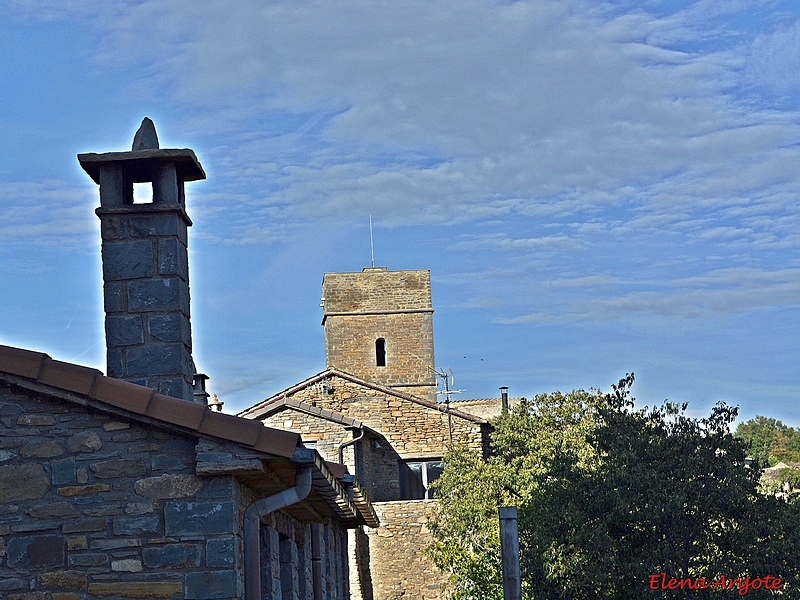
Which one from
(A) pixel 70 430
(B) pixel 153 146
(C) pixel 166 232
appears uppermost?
(B) pixel 153 146

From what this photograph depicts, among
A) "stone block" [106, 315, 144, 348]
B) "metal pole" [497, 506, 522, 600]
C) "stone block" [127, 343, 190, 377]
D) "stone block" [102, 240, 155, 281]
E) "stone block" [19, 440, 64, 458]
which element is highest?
"stone block" [102, 240, 155, 281]

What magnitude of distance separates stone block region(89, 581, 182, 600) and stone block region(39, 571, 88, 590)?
7 cm

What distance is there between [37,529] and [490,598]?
1631cm

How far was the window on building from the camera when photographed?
3266 centimetres

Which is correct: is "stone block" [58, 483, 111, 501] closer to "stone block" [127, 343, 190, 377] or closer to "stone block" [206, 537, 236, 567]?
"stone block" [206, 537, 236, 567]

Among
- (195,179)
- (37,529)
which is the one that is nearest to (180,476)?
(37,529)

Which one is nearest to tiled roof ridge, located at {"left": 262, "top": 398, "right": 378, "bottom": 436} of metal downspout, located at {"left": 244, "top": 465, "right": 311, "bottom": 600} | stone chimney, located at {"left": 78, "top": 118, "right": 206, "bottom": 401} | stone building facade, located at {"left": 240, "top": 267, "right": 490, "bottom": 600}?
stone building facade, located at {"left": 240, "top": 267, "right": 490, "bottom": 600}

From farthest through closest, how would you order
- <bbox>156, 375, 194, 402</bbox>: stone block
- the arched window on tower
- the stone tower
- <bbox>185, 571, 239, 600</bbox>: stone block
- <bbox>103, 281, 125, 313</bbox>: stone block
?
the arched window on tower, the stone tower, <bbox>103, 281, 125, 313</bbox>: stone block, <bbox>156, 375, 194, 402</bbox>: stone block, <bbox>185, 571, 239, 600</bbox>: stone block

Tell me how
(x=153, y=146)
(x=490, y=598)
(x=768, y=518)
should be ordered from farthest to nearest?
(x=490, y=598)
(x=768, y=518)
(x=153, y=146)

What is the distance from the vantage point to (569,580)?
53.0 feet

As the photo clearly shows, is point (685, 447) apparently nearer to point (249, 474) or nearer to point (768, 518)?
point (768, 518)

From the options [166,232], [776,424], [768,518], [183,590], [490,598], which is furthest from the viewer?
[776,424]

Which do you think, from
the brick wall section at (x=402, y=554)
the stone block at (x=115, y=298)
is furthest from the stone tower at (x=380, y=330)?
the stone block at (x=115, y=298)

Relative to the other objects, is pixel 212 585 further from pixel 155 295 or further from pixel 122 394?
pixel 155 295
